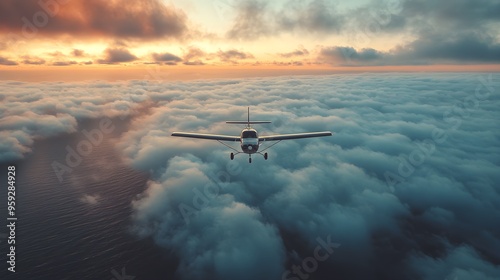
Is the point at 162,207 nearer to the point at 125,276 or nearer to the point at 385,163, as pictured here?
the point at 125,276

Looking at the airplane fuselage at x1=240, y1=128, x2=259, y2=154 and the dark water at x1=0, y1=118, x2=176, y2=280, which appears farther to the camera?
the dark water at x1=0, y1=118, x2=176, y2=280

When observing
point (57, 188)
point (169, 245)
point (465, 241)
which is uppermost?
point (57, 188)

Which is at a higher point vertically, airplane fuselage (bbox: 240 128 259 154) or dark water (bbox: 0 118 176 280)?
airplane fuselage (bbox: 240 128 259 154)

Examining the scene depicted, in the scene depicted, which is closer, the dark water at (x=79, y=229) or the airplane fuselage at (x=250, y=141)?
the airplane fuselage at (x=250, y=141)

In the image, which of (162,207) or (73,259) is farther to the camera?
(162,207)

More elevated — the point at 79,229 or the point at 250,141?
the point at 250,141

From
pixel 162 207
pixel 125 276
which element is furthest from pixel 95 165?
pixel 125 276

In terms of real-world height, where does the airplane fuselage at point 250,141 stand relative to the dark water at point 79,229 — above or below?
above

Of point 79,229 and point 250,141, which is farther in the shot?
point 79,229
